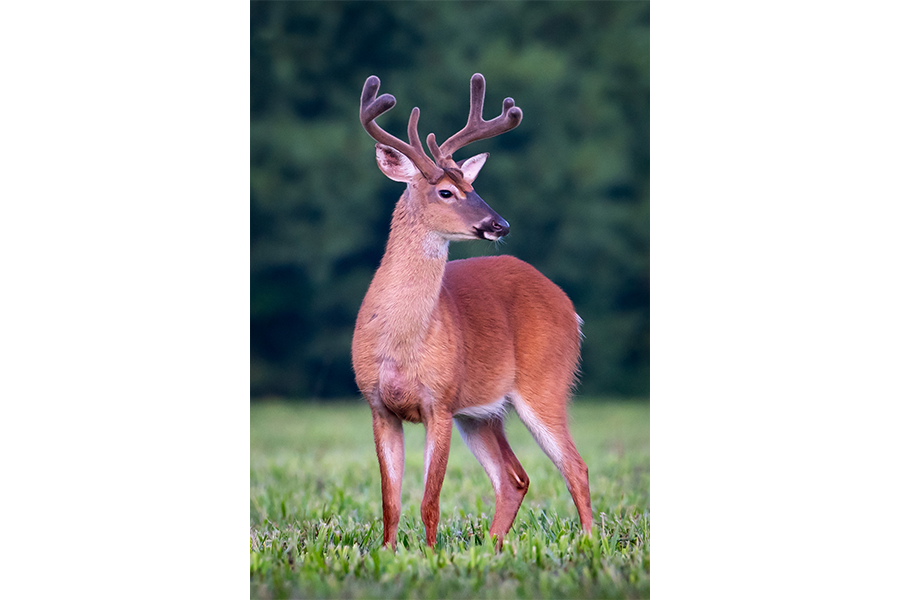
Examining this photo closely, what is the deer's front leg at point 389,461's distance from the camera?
3.70 meters

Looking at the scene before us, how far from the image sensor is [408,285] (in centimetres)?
379

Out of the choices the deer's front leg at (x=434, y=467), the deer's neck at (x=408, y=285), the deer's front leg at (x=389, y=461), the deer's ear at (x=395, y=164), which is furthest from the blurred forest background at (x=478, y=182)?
the deer's front leg at (x=434, y=467)

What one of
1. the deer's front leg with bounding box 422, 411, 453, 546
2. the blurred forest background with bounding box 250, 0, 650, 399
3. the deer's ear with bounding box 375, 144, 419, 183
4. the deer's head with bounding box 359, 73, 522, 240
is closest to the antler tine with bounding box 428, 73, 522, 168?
the deer's head with bounding box 359, 73, 522, 240

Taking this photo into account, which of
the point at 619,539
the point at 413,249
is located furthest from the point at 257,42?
the point at 619,539

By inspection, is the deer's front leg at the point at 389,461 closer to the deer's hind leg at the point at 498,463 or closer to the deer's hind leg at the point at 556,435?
the deer's hind leg at the point at 498,463

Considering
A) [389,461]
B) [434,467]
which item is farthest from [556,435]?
[389,461]

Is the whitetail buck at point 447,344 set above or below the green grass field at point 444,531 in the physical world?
above

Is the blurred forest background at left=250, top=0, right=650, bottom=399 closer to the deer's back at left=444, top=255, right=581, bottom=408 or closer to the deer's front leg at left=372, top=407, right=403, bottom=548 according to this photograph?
the deer's back at left=444, top=255, right=581, bottom=408

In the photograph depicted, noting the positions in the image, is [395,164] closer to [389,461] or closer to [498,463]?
[389,461]

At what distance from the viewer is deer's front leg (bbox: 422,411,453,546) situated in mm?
3625

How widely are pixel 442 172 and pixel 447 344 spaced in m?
0.72

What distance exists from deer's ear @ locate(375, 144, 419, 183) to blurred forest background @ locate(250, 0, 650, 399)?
296 centimetres

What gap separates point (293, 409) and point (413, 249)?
18.3ft

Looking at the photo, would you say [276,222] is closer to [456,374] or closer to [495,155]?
[495,155]
